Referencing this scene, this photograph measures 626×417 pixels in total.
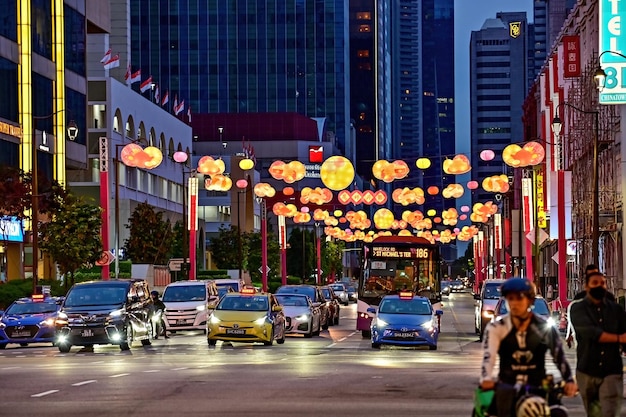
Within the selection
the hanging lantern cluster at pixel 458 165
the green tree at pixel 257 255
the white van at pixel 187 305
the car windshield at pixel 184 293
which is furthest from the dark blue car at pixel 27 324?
the green tree at pixel 257 255

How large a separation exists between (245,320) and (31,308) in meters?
7.58

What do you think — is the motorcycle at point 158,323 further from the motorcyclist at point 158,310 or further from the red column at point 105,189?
the red column at point 105,189

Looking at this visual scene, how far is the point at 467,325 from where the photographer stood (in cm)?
6222

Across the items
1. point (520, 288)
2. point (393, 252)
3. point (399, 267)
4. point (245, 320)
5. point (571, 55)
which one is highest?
point (571, 55)

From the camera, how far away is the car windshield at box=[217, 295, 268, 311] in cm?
4009

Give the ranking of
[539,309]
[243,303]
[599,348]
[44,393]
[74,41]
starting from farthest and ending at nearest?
[74,41], [243,303], [539,309], [44,393], [599,348]

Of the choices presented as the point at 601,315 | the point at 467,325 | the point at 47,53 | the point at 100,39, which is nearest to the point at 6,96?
the point at 47,53

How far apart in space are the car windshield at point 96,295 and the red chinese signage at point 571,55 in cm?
4505

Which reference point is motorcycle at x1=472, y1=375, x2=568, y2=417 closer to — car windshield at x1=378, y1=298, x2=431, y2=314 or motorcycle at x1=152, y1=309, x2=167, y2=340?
car windshield at x1=378, y1=298, x2=431, y2=314

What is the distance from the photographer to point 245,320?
39.3m

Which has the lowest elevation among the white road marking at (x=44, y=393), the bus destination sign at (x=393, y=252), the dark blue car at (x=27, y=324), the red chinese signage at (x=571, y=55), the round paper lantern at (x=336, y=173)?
the white road marking at (x=44, y=393)

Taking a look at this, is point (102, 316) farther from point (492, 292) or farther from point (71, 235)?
point (71, 235)

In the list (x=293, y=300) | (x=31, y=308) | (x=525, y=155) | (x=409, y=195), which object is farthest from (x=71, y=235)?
(x=525, y=155)

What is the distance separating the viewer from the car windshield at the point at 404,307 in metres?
39.5
